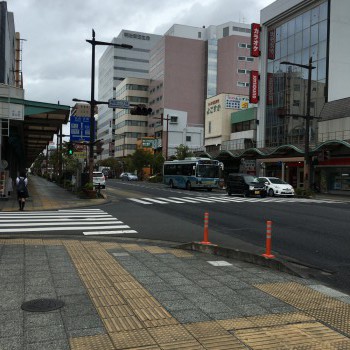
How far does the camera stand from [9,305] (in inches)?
199

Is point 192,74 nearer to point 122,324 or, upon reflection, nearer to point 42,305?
point 42,305

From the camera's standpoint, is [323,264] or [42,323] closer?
[42,323]

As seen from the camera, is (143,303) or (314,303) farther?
(314,303)

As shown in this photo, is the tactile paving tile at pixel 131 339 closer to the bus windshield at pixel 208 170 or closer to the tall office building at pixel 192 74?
the bus windshield at pixel 208 170

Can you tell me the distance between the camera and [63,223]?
1346cm

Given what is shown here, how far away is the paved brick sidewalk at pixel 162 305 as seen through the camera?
4.14 metres

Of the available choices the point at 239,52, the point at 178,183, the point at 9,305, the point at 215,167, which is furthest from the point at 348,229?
the point at 239,52

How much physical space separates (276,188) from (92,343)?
96.9ft

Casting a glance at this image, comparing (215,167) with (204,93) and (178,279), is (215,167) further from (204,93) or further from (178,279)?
(204,93)

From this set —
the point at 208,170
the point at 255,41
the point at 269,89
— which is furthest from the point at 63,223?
the point at 255,41

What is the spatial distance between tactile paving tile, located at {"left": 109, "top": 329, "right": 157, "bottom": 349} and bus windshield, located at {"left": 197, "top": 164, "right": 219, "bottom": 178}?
33982 millimetres

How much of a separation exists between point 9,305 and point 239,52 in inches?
3952

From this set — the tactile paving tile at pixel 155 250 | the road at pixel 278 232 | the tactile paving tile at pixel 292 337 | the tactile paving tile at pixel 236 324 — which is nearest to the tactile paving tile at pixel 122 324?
the tactile paving tile at pixel 236 324

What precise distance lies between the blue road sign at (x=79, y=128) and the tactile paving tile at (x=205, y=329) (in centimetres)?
2383
